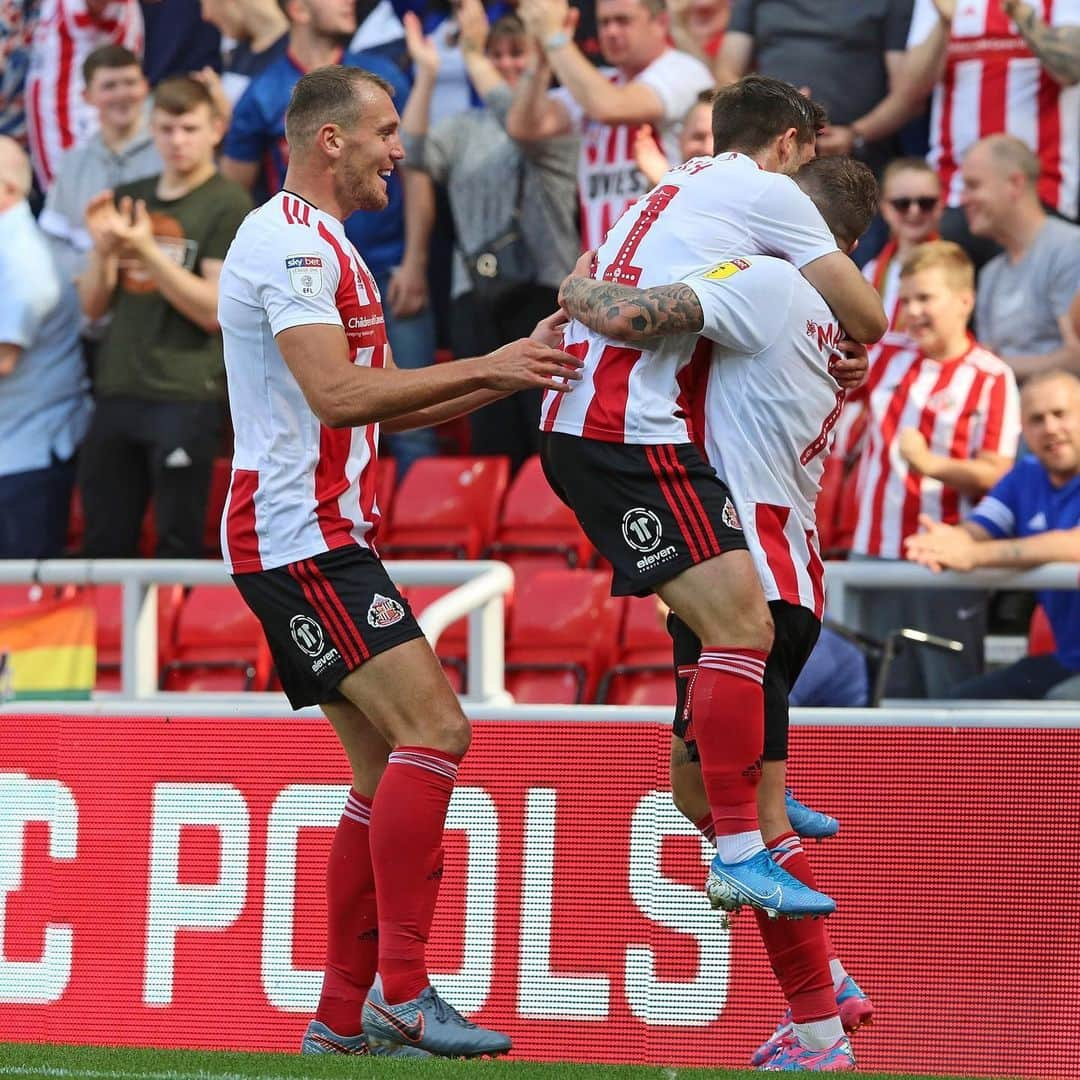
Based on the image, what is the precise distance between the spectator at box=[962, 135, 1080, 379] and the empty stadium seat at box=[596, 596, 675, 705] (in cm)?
169

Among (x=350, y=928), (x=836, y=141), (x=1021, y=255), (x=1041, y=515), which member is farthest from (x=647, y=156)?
(x=350, y=928)

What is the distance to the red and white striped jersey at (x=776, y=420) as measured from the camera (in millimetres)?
4590

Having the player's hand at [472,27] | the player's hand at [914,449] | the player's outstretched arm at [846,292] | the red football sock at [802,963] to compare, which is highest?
the player's hand at [472,27]

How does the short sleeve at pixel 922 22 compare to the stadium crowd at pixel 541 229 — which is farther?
the short sleeve at pixel 922 22

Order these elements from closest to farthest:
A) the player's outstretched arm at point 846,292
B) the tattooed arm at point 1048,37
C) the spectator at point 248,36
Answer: the player's outstretched arm at point 846,292 < the tattooed arm at point 1048,37 < the spectator at point 248,36

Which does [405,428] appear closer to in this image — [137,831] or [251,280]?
[251,280]

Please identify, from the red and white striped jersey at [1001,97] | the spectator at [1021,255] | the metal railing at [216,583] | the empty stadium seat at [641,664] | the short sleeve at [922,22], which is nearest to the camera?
the metal railing at [216,583]

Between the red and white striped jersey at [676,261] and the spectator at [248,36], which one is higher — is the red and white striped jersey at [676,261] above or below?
below

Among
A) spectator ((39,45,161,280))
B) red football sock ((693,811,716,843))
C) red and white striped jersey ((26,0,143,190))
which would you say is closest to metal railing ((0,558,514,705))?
red football sock ((693,811,716,843))

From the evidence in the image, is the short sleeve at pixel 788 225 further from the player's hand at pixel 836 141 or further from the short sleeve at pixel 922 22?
the short sleeve at pixel 922 22

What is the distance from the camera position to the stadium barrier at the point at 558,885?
5.05 metres

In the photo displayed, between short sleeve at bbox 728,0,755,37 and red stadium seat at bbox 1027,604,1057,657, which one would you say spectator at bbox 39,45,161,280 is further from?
red stadium seat at bbox 1027,604,1057,657

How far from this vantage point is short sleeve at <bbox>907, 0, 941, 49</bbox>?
27.2 feet

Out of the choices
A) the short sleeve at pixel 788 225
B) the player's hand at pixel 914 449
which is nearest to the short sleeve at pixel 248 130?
the player's hand at pixel 914 449
